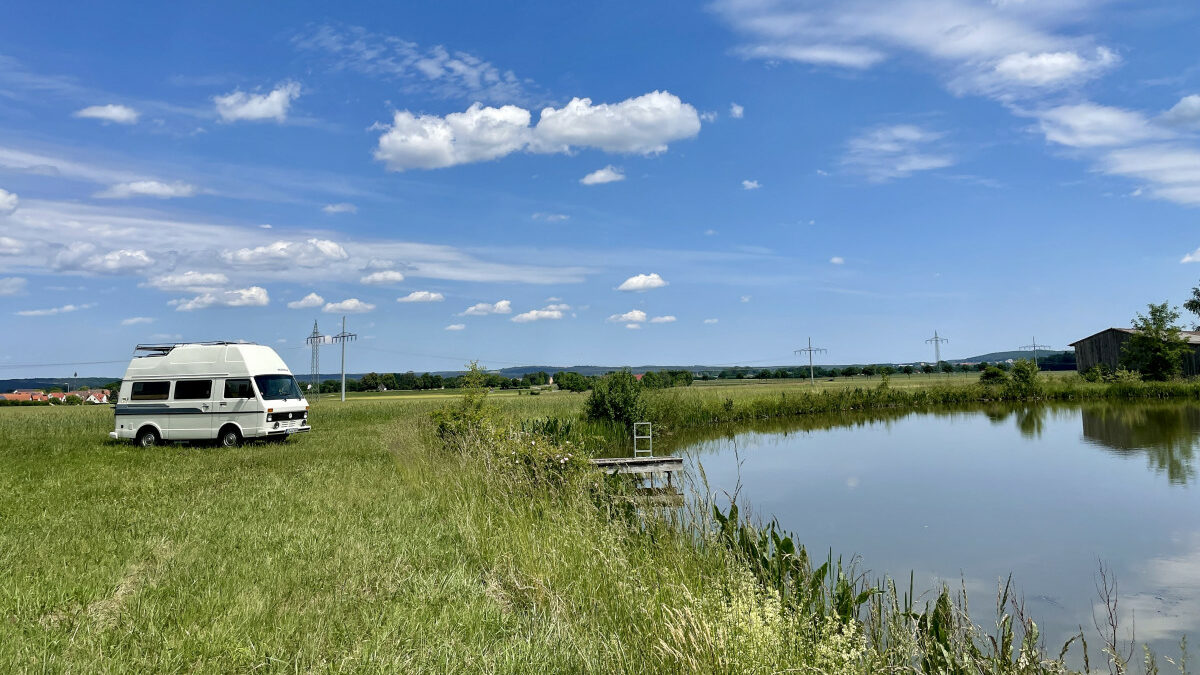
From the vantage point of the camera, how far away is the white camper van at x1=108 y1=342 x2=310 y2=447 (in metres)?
18.7

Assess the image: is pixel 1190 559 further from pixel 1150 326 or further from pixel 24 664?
pixel 1150 326

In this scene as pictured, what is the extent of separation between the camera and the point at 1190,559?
1057 cm

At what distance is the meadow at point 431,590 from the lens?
4.11 meters

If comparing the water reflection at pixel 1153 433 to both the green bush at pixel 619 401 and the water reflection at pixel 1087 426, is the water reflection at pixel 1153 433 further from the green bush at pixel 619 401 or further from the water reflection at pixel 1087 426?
the green bush at pixel 619 401

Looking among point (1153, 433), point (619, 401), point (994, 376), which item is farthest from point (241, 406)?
point (994, 376)

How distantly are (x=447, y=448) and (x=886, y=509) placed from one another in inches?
367

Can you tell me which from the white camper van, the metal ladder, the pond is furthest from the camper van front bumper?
the pond

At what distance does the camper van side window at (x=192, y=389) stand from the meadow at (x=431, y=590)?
7786mm

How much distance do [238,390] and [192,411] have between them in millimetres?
1387

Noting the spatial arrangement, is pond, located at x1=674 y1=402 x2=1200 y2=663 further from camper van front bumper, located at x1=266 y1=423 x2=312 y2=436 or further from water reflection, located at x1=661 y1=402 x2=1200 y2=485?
camper van front bumper, located at x1=266 y1=423 x2=312 y2=436

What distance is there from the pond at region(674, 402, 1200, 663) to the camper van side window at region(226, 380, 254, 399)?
12.1m

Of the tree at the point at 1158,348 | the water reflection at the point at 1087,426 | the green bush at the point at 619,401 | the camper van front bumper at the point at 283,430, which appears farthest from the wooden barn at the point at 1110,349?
the camper van front bumper at the point at 283,430

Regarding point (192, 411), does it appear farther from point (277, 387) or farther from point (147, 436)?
point (277, 387)

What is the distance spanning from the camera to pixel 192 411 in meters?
18.9
